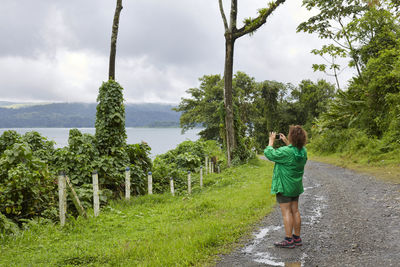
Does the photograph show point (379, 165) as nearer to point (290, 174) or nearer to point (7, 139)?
point (290, 174)

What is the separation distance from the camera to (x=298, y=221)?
16.8 feet

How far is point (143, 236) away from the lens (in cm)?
617

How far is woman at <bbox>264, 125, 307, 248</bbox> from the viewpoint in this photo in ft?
16.3

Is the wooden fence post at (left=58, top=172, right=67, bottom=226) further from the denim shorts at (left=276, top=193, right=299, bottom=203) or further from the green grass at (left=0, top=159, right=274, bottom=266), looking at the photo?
the denim shorts at (left=276, top=193, right=299, bottom=203)

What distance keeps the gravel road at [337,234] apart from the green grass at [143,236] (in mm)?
476

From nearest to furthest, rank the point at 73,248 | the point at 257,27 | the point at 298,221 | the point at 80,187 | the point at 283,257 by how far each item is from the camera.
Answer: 1. the point at 283,257
2. the point at 298,221
3. the point at 73,248
4. the point at 80,187
5. the point at 257,27

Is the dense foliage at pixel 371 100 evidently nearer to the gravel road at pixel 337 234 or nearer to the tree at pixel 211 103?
the gravel road at pixel 337 234

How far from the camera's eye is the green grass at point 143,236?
4.93 meters

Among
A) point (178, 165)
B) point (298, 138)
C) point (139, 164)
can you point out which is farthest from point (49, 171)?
point (178, 165)

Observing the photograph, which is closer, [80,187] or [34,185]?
[34,185]

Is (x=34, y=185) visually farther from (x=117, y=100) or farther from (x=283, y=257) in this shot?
(x=283, y=257)

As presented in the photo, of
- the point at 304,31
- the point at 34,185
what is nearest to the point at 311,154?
the point at 304,31

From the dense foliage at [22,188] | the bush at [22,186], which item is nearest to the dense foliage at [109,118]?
the dense foliage at [22,188]

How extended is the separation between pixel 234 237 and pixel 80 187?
5.36 meters
